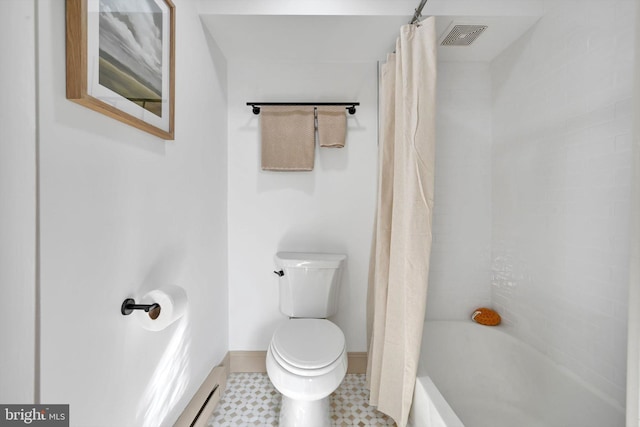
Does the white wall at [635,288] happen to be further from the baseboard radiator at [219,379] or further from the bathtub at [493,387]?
the baseboard radiator at [219,379]

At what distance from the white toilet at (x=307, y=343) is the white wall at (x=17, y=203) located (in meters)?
0.85

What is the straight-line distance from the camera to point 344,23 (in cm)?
137

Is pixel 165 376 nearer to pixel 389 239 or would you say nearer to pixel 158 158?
pixel 158 158

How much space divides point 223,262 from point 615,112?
6.55 ft

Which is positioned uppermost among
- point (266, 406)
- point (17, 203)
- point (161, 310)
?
point (17, 203)

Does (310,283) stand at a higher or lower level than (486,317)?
higher

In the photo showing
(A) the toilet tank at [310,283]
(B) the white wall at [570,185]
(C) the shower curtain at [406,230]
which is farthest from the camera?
(A) the toilet tank at [310,283]

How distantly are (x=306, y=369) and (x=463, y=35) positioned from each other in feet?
6.12

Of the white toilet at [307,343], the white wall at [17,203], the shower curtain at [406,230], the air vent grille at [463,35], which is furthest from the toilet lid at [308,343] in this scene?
the air vent grille at [463,35]

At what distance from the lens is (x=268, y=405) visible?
147 centimetres

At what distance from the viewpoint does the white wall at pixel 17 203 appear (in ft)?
1.67

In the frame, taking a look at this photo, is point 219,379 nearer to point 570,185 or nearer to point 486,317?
point 486,317

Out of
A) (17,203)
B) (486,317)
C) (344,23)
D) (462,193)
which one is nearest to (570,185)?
(462,193)

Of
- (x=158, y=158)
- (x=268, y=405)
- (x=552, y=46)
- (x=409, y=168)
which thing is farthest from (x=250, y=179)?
(x=552, y=46)
